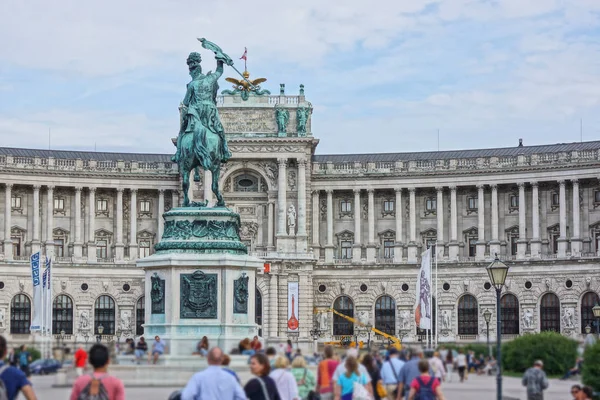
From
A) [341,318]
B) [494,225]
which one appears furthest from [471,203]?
[341,318]

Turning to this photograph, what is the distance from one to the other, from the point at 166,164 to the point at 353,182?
15871 millimetres

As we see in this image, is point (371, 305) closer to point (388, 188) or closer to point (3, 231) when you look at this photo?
point (388, 188)

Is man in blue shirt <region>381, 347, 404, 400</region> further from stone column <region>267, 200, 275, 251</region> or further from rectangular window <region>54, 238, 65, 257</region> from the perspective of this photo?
rectangular window <region>54, 238, 65, 257</region>

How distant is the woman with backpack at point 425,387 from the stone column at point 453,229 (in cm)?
7835

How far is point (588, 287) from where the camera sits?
99.4 m

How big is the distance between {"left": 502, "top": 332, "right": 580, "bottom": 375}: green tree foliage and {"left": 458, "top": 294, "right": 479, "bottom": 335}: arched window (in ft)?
141

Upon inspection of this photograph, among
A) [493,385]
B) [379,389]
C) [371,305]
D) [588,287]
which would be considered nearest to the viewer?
[379,389]

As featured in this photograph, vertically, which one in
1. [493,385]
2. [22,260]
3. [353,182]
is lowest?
[493,385]

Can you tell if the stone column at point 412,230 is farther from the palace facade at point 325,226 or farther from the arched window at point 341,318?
the arched window at point 341,318

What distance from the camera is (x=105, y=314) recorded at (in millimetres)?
105000

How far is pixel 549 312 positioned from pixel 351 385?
7567 cm

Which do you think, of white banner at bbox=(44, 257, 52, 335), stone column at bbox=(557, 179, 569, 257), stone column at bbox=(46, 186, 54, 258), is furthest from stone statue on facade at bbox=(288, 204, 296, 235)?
white banner at bbox=(44, 257, 52, 335)

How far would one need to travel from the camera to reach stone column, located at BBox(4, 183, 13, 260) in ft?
339

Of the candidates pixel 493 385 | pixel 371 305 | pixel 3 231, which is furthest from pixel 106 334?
pixel 493 385
